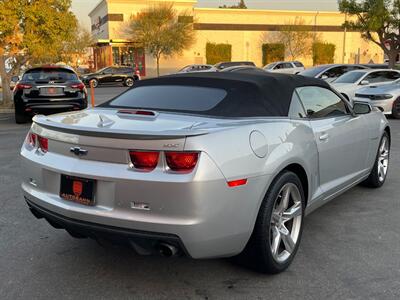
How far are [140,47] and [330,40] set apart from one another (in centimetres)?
2604

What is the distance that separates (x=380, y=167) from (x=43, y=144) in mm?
4156

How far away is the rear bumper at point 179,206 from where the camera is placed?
2.79 meters

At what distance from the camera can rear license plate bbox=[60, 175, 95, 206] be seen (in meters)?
3.03

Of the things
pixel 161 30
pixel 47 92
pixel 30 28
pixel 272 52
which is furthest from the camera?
pixel 272 52

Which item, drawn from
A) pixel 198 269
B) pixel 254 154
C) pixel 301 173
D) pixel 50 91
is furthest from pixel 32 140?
pixel 50 91

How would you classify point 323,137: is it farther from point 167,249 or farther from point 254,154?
point 167,249

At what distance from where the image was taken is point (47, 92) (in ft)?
36.5

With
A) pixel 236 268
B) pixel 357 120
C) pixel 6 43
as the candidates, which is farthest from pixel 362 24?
pixel 236 268

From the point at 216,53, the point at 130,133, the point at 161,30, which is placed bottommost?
the point at 130,133

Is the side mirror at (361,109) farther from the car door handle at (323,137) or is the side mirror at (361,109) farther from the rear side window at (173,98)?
the rear side window at (173,98)

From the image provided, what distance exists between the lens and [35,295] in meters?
3.16

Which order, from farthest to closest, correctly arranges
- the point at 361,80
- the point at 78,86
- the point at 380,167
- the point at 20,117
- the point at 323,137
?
the point at 361,80 → the point at 20,117 → the point at 78,86 → the point at 380,167 → the point at 323,137

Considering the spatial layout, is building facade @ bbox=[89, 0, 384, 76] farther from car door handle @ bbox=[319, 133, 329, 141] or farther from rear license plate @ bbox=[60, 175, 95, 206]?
rear license plate @ bbox=[60, 175, 95, 206]

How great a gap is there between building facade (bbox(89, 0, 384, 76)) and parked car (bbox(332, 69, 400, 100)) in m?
39.5
